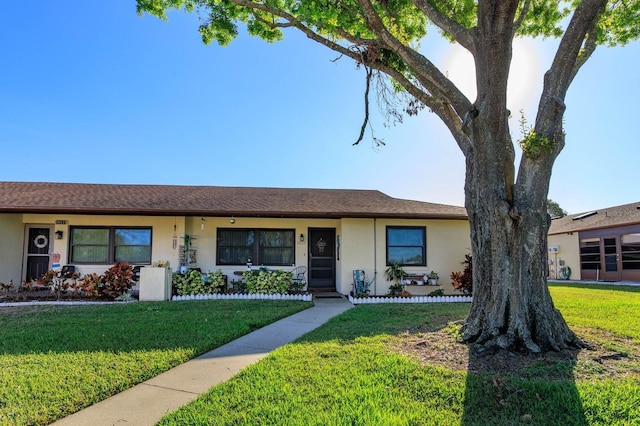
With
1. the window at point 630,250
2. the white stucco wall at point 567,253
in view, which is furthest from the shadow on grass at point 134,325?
the white stucco wall at point 567,253

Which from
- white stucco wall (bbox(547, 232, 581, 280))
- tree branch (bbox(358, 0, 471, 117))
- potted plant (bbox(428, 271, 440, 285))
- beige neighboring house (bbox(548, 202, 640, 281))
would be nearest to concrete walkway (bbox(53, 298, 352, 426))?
tree branch (bbox(358, 0, 471, 117))

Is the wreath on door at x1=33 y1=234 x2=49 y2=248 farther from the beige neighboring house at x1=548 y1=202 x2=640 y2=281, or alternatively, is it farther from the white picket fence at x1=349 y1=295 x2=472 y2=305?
the beige neighboring house at x1=548 y1=202 x2=640 y2=281

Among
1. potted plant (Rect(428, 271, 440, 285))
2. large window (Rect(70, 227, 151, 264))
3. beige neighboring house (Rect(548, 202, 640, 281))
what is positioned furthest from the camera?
beige neighboring house (Rect(548, 202, 640, 281))

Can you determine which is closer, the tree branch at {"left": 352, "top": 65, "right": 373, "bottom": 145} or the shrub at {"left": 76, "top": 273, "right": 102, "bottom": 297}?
the tree branch at {"left": 352, "top": 65, "right": 373, "bottom": 145}

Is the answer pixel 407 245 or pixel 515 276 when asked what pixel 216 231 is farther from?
pixel 515 276

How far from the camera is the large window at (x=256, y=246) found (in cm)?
1194

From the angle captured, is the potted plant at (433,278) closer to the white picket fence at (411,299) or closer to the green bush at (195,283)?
the white picket fence at (411,299)

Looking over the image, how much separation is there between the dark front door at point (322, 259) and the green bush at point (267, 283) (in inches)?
71.9

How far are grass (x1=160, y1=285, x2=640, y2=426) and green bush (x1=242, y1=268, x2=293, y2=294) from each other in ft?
17.8

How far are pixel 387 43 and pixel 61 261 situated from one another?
11.6 meters

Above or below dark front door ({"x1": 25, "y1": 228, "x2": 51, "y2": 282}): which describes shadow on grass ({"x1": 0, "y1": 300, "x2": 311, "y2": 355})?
below

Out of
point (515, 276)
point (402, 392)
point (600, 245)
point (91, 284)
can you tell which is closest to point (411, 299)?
point (515, 276)

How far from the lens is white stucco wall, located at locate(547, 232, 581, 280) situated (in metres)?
21.4

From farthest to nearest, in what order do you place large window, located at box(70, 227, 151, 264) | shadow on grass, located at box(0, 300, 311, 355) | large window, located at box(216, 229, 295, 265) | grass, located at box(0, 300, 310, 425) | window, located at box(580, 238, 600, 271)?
window, located at box(580, 238, 600, 271) < large window, located at box(216, 229, 295, 265) < large window, located at box(70, 227, 151, 264) < shadow on grass, located at box(0, 300, 311, 355) < grass, located at box(0, 300, 310, 425)
